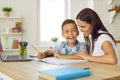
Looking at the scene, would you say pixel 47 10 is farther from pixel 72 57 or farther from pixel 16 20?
pixel 72 57

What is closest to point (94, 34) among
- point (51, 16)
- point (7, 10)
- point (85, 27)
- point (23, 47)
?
point (85, 27)

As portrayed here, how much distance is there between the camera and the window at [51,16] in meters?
4.73

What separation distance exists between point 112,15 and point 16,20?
1924 mm

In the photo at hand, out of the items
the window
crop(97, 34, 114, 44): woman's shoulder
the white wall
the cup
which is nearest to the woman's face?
crop(97, 34, 114, 44): woman's shoulder

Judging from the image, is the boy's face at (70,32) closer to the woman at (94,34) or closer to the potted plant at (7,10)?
the woman at (94,34)

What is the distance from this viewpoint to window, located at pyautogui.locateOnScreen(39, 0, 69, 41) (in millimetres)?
4728

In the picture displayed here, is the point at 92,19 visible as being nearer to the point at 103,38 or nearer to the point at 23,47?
the point at 103,38

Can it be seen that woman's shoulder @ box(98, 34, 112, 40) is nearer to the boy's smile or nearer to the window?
the boy's smile

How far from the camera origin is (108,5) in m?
4.30

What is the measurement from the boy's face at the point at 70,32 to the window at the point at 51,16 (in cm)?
287

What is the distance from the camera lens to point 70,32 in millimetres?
1832

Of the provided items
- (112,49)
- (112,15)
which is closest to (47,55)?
(112,49)

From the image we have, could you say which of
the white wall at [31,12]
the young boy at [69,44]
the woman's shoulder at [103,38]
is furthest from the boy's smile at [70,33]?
the white wall at [31,12]

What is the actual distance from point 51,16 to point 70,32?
9.96 ft
